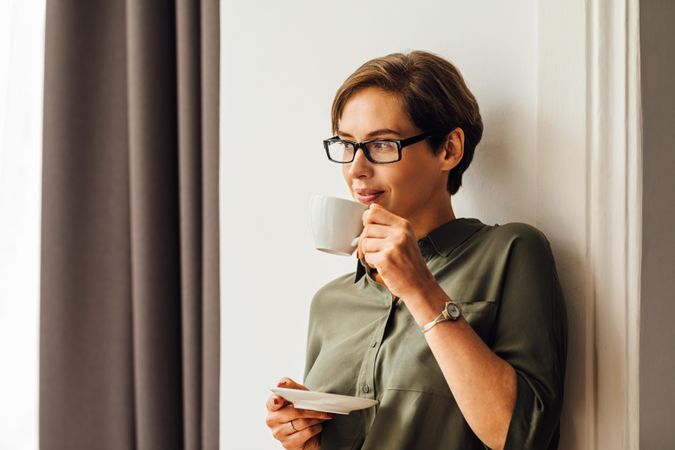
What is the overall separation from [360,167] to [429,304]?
0.82 ft

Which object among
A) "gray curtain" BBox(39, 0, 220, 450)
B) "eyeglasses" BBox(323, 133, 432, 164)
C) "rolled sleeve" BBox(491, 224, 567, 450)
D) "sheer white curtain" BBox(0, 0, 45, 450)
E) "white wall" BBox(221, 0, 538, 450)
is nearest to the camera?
"rolled sleeve" BBox(491, 224, 567, 450)

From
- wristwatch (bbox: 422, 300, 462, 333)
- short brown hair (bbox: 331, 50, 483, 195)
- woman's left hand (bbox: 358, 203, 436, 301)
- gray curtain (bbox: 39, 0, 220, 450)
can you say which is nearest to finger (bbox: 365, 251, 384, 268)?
woman's left hand (bbox: 358, 203, 436, 301)

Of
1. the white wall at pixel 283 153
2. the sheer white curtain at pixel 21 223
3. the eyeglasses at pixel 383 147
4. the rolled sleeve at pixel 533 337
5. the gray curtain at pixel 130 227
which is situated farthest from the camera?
the sheer white curtain at pixel 21 223

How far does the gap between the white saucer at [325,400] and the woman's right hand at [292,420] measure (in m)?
0.11

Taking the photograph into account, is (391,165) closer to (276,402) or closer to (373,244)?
(373,244)

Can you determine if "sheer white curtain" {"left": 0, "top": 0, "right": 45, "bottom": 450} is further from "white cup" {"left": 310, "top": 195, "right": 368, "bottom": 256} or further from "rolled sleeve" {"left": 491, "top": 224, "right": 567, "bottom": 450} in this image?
"rolled sleeve" {"left": 491, "top": 224, "right": 567, "bottom": 450}

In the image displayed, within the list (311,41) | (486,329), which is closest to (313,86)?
(311,41)

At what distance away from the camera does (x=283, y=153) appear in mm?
1490

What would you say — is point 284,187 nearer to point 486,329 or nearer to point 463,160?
point 463,160

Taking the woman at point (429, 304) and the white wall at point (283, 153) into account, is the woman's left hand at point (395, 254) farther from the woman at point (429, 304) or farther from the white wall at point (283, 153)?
the white wall at point (283, 153)

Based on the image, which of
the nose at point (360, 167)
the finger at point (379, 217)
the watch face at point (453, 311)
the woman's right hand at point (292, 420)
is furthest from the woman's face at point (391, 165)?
the woman's right hand at point (292, 420)

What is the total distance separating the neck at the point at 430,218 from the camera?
111 centimetres

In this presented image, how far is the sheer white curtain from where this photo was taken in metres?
1.84

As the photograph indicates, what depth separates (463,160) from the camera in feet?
3.70
